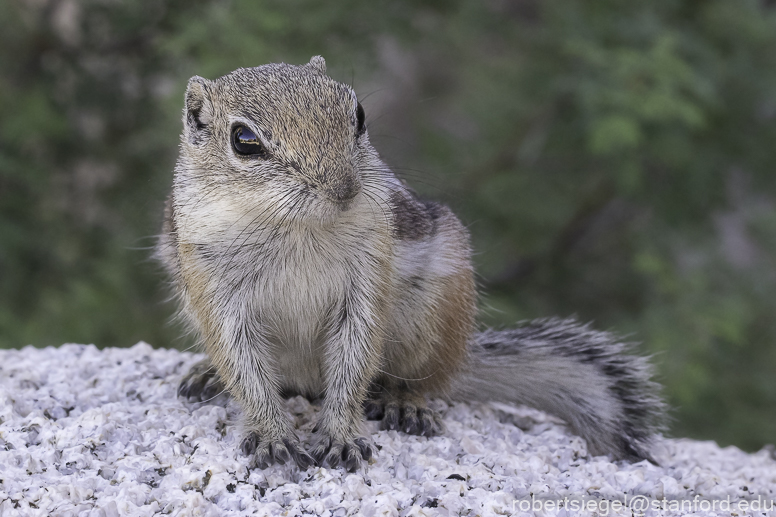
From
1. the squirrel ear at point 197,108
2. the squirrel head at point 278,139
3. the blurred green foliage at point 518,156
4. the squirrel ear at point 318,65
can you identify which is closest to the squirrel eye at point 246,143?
the squirrel head at point 278,139

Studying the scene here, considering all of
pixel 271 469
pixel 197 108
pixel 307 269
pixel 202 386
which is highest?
pixel 197 108

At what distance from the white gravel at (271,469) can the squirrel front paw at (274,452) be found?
0.03 m

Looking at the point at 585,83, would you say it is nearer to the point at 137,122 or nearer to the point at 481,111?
the point at 481,111

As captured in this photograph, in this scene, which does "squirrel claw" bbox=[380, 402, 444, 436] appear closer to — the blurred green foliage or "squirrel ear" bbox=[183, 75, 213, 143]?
"squirrel ear" bbox=[183, 75, 213, 143]

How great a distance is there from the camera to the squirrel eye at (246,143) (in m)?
2.80

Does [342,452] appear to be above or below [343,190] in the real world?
below

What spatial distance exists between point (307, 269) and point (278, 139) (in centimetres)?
45

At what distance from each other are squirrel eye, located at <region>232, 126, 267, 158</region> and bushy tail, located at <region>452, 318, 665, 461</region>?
4.40 ft

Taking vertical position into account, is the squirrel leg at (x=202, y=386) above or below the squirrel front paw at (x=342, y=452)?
above

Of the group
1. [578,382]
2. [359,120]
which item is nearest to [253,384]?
[359,120]

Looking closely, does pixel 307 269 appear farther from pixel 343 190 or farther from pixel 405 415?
pixel 405 415

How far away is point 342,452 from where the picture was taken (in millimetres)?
2844

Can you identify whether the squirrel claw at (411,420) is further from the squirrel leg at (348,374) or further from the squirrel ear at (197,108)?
the squirrel ear at (197,108)

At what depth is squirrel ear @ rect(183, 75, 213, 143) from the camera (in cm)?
306
